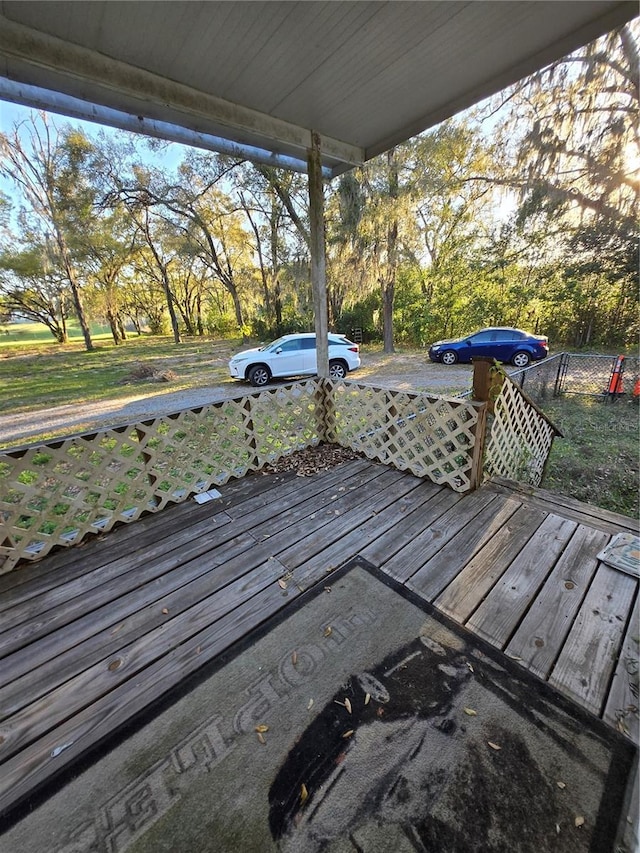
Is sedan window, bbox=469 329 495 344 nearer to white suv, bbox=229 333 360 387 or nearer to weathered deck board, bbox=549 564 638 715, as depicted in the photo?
white suv, bbox=229 333 360 387

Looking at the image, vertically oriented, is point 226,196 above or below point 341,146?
above

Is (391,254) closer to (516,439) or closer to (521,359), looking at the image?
(521,359)

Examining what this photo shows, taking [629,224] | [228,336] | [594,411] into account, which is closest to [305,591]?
[594,411]

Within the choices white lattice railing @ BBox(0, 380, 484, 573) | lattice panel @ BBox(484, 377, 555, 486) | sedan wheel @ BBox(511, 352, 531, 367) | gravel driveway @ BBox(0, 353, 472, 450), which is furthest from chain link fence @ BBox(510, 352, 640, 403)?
white lattice railing @ BBox(0, 380, 484, 573)

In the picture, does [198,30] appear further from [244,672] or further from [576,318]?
[576,318]

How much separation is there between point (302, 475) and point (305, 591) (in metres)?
1.36

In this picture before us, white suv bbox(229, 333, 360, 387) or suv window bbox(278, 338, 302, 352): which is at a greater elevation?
suv window bbox(278, 338, 302, 352)

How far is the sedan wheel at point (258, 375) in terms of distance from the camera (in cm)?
732

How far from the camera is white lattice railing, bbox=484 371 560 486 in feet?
8.89

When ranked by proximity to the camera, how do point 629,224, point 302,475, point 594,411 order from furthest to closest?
point 629,224 → point 594,411 → point 302,475

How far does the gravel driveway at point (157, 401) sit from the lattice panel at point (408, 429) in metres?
A: 0.26

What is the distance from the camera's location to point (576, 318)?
9.75 metres

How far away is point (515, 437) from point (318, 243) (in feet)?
8.34

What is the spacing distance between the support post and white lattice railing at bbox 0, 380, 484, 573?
505 mm
